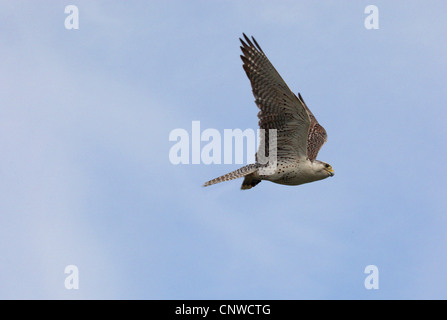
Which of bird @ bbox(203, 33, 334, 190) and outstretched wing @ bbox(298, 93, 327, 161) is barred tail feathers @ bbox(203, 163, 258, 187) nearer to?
bird @ bbox(203, 33, 334, 190)

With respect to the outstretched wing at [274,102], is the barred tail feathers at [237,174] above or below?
below

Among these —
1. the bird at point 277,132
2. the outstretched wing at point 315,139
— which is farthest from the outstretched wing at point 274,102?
the outstretched wing at point 315,139

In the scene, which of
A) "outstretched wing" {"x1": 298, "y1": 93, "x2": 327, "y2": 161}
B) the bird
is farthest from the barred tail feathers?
"outstretched wing" {"x1": 298, "y1": 93, "x2": 327, "y2": 161}

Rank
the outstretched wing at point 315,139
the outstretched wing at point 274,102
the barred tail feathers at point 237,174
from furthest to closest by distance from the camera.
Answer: the outstretched wing at point 315,139
the barred tail feathers at point 237,174
the outstretched wing at point 274,102

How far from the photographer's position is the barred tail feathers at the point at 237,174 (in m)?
13.2

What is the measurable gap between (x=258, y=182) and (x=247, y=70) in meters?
2.25

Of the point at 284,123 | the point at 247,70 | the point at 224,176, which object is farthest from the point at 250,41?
the point at 224,176

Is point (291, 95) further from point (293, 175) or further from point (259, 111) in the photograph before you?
point (293, 175)

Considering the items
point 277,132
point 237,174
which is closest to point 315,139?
point 277,132

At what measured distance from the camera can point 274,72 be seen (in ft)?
41.5

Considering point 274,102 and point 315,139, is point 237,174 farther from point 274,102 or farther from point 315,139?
point 315,139

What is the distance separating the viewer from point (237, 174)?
44.2ft

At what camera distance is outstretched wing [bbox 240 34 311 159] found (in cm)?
1273

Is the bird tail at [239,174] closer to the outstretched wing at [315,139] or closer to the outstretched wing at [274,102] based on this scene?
the outstretched wing at [274,102]
